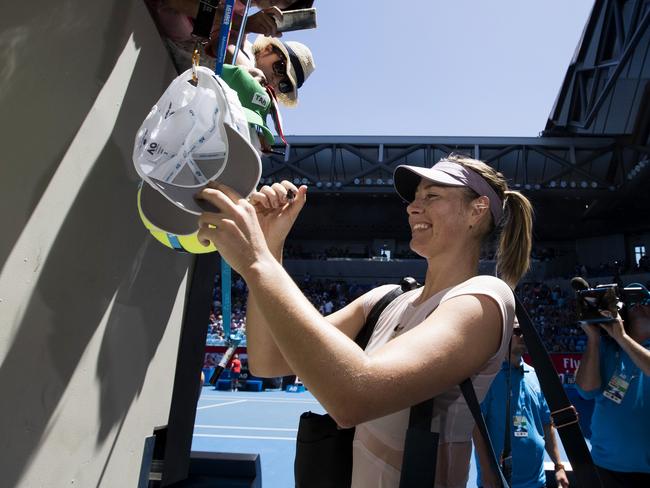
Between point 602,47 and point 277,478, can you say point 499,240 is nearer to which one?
point 277,478

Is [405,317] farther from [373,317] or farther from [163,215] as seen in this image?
[163,215]

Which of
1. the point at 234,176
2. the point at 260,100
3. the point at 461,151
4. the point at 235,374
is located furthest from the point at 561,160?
the point at 234,176

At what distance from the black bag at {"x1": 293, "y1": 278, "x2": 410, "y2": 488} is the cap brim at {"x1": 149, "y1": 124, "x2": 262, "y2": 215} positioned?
2.12ft

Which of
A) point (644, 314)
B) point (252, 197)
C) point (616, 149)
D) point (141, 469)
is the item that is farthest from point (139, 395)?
point (616, 149)

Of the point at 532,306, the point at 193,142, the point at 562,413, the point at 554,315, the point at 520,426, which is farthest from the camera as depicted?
the point at 532,306

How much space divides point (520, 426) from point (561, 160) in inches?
1014

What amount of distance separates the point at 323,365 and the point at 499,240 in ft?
3.23

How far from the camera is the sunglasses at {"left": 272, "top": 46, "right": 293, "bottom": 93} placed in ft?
6.05

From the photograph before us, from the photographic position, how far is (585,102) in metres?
22.7

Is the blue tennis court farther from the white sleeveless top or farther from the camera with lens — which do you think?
the white sleeveless top

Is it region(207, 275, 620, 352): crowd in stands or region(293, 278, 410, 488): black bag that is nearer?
region(293, 278, 410, 488): black bag

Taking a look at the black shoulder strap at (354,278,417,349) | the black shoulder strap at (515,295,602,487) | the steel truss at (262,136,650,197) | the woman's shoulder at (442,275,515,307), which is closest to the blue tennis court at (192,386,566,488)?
the black shoulder strap at (354,278,417,349)

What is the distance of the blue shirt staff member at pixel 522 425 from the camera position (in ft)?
9.85

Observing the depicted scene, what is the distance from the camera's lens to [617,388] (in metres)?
2.97
